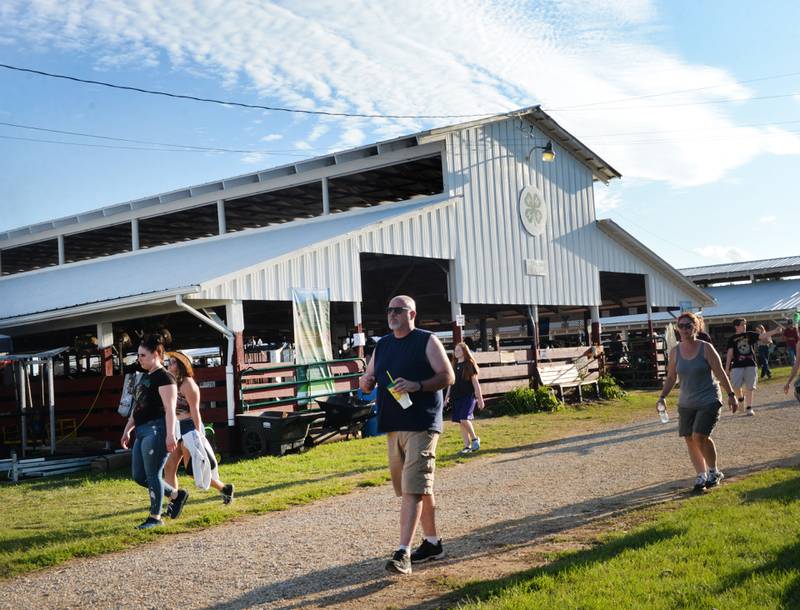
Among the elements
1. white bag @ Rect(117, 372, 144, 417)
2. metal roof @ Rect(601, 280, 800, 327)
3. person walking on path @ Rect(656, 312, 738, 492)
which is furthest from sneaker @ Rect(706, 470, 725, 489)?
metal roof @ Rect(601, 280, 800, 327)

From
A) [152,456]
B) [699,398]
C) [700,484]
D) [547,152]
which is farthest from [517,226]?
[152,456]

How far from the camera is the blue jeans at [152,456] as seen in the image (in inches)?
330

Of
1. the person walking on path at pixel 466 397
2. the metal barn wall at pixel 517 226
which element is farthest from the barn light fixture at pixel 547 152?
the person walking on path at pixel 466 397

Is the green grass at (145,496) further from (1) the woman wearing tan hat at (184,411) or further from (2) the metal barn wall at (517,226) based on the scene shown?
(2) the metal barn wall at (517,226)

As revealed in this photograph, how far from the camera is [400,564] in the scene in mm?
5996

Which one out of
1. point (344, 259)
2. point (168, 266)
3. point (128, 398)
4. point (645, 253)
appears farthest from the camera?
point (645, 253)

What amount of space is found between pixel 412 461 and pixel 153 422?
11.0ft

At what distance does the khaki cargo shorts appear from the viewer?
6.23 meters

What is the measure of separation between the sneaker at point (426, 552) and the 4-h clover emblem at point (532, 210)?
17.1 m

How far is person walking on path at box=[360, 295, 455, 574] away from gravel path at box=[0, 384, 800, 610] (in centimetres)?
45

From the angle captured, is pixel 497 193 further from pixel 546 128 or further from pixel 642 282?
pixel 642 282

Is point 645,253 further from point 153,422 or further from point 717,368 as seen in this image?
point 153,422

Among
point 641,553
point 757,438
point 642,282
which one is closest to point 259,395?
point 757,438

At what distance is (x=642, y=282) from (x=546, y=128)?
27.1ft
